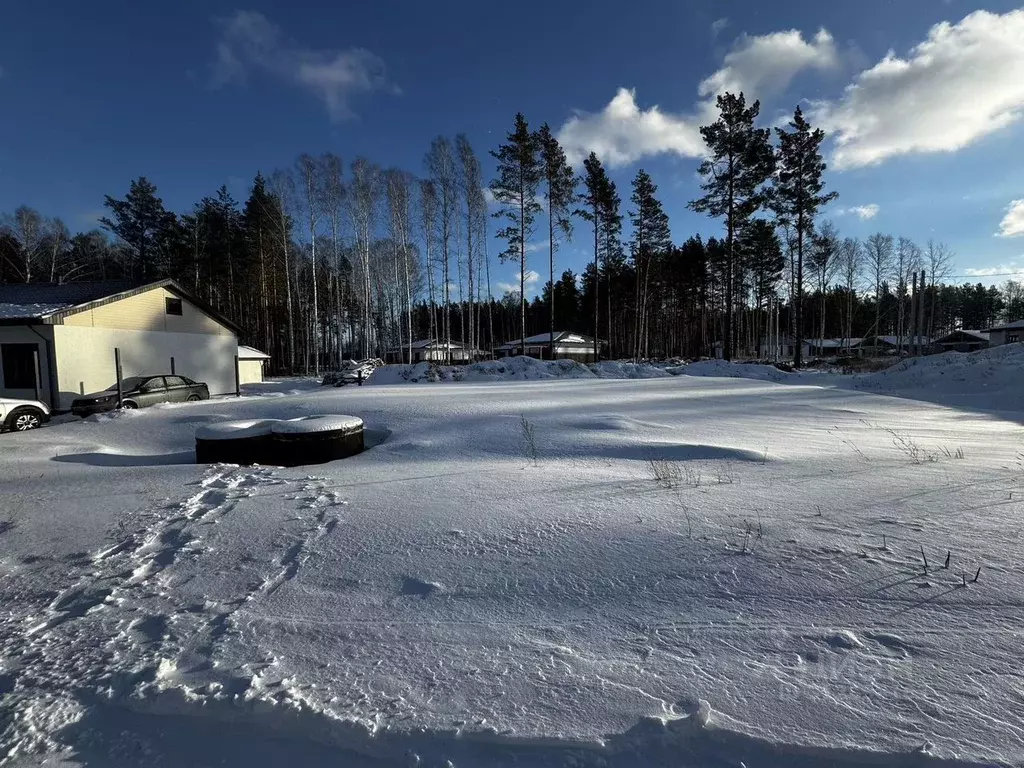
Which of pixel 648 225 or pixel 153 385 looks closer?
pixel 153 385

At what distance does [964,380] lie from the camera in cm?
1476

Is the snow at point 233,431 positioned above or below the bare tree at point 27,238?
below

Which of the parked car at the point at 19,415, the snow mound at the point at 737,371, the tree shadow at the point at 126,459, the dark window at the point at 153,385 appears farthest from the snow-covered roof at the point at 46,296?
the snow mound at the point at 737,371

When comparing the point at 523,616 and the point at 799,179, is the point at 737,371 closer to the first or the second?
the point at 799,179

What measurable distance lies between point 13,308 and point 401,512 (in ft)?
64.8

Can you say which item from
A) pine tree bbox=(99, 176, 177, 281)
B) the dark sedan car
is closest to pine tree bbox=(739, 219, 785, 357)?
the dark sedan car

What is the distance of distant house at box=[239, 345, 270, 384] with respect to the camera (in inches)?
1081

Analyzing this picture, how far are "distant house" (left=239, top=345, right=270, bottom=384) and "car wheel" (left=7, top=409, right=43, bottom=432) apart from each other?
52.6 ft

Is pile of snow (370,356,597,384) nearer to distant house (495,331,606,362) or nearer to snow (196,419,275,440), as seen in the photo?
snow (196,419,275,440)

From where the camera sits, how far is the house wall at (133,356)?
15.3 meters

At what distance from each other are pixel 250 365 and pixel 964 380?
33.0 metres

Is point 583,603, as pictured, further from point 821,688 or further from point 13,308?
point 13,308

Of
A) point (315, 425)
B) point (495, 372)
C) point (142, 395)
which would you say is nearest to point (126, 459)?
point (315, 425)

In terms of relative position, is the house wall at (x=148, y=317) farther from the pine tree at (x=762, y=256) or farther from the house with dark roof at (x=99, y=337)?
the pine tree at (x=762, y=256)
